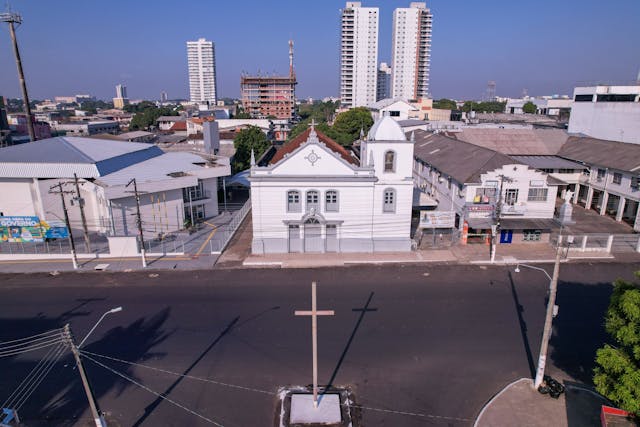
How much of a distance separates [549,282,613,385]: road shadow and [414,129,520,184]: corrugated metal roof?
499 inches

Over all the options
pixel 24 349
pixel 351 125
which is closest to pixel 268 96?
pixel 351 125

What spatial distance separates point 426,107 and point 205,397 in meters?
123

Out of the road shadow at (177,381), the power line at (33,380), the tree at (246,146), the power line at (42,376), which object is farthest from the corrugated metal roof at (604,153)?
the power line at (33,380)

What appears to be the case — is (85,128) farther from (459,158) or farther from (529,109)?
(529,109)

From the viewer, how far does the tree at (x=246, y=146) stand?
60.0 m

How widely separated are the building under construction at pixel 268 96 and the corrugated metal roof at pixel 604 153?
121332mm

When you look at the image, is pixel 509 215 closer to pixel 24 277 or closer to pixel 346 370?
pixel 346 370

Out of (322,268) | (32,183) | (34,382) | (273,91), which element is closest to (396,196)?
(322,268)

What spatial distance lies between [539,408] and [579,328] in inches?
336

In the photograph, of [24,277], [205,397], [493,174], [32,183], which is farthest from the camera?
[32,183]

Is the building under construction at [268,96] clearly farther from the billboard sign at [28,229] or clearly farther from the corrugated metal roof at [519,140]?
the billboard sign at [28,229]

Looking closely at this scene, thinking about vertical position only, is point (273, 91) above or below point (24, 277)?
above

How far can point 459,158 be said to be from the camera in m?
43.7

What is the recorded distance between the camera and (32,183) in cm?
3941
